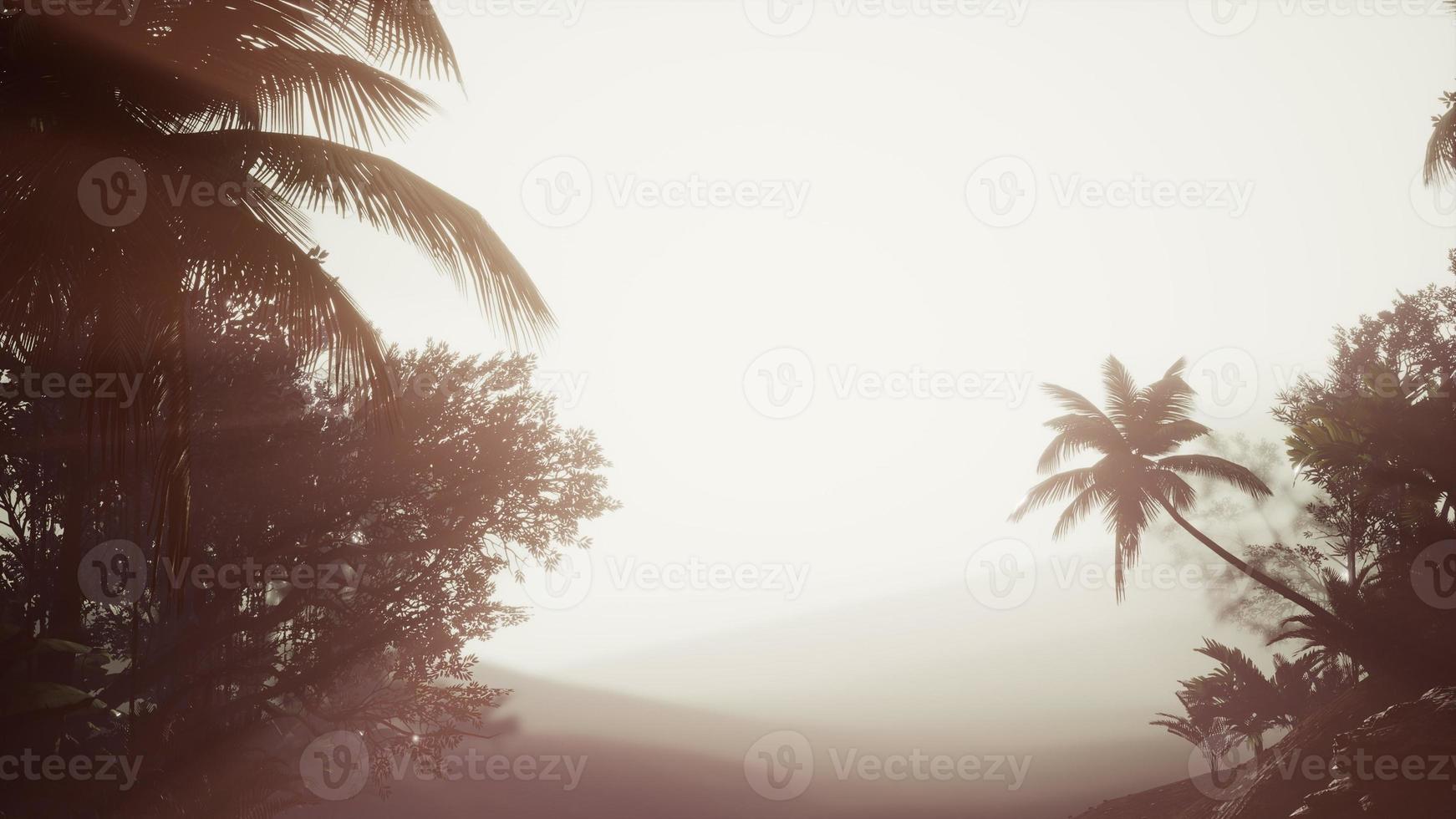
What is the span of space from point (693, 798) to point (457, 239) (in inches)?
1166

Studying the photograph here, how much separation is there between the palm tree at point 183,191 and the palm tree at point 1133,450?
77.7 feet

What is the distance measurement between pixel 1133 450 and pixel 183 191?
87.7 ft

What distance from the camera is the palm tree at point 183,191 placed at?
13.3 feet

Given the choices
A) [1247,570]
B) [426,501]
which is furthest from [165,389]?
[1247,570]

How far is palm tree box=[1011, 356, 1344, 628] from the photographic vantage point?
22.9 m

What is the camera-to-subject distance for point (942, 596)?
4525 inches

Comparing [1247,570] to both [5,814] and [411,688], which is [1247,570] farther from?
[5,814]

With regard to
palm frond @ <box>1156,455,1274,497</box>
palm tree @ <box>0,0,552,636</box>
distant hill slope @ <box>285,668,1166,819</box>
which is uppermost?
palm tree @ <box>0,0,552,636</box>

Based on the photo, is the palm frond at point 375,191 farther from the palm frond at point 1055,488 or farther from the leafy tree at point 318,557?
the palm frond at point 1055,488

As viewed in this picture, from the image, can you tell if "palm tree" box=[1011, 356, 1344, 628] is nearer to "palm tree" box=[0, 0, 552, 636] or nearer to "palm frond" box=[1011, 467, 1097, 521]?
"palm frond" box=[1011, 467, 1097, 521]

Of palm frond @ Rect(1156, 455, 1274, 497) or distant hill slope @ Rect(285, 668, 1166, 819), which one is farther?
distant hill slope @ Rect(285, 668, 1166, 819)

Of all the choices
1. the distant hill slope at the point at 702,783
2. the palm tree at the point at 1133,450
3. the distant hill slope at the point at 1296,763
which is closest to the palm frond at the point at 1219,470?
the palm tree at the point at 1133,450

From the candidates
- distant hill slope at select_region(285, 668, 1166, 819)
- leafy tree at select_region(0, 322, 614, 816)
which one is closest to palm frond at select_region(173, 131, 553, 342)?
leafy tree at select_region(0, 322, 614, 816)

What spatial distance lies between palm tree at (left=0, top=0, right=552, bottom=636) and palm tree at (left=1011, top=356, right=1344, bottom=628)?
23.7 m
